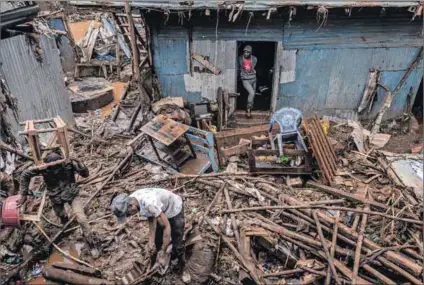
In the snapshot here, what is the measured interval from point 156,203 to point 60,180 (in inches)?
89.6

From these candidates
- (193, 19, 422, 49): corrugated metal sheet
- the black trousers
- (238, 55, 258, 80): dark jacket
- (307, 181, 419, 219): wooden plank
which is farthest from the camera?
(238, 55, 258, 80): dark jacket

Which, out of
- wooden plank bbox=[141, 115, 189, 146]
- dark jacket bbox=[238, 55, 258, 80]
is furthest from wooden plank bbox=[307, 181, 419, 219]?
dark jacket bbox=[238, 55, 258, 80]

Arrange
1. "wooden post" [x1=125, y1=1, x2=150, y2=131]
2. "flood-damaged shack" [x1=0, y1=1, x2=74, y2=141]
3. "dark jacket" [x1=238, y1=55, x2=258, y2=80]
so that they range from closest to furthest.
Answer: "flood-damaged shack" [x1=0, y1=1, x2=74, y2=141]
"wooden post" [x1=125, y1=1, x2=150, y2=131]
"dark jacket" [x1=238, y1=55, x2=258, y2=80]

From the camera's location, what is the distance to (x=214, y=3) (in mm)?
9117

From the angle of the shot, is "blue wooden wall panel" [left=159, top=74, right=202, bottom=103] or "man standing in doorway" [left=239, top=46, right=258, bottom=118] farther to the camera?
"blue wooden wall panel" [left=159, top=74, right=202, bottom=103]

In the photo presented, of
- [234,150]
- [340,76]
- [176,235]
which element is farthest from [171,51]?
[176,235]

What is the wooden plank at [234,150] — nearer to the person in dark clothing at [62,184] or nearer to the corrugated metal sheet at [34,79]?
the person in dark clothing at [62,184]

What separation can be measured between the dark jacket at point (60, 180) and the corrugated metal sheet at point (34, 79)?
306 centimetres

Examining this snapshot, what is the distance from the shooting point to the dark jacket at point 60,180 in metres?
6.12

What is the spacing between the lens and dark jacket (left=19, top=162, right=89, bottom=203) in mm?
6118

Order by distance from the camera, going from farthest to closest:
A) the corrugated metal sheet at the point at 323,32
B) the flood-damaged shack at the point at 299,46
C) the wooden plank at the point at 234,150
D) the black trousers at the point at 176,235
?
the corrugated metal sheet at the point at 323,32
the flood-damaged shack at the point at 299,46
the wooden plank at the point at 234,150
the black trousers at the point at 176,235

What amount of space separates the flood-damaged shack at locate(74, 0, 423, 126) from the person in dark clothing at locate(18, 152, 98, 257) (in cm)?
505

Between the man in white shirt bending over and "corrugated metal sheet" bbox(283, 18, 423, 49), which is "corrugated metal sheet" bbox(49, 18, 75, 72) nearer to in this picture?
"corrugated metal sheet" bbox(283, 18, 423, 49)

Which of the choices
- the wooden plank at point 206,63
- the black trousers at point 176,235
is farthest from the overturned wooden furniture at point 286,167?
the wooden plank at point 206,63
